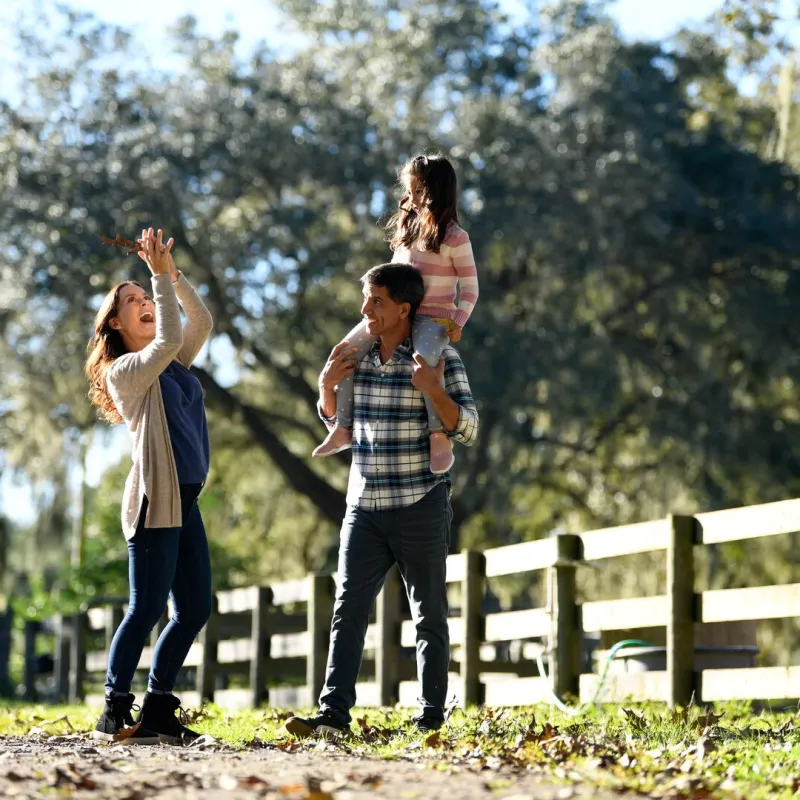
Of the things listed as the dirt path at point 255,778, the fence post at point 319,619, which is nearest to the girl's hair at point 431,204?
the dirt path at point 255,778

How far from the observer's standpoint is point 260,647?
10.5m

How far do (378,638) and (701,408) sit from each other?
10.4m

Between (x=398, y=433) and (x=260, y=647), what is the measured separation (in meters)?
5.58

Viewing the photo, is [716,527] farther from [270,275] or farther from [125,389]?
[270,275]

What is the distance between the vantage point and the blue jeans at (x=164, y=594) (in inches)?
204

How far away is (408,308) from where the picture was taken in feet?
17.1

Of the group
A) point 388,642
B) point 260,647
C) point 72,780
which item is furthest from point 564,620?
point 72,780

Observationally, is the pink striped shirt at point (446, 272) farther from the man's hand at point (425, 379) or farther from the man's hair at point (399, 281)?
the man's hand at point (425, 379)

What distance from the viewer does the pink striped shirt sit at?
17.2 feet

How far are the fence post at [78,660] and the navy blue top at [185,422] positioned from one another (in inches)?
367

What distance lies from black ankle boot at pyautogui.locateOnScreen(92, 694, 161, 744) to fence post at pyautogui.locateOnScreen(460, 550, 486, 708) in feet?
10.5

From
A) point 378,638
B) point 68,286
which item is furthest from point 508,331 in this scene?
point 378,638

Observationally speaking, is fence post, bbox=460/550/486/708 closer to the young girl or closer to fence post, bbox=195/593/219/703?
the young girl

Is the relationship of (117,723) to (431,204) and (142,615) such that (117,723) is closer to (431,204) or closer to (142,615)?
(142,615)
